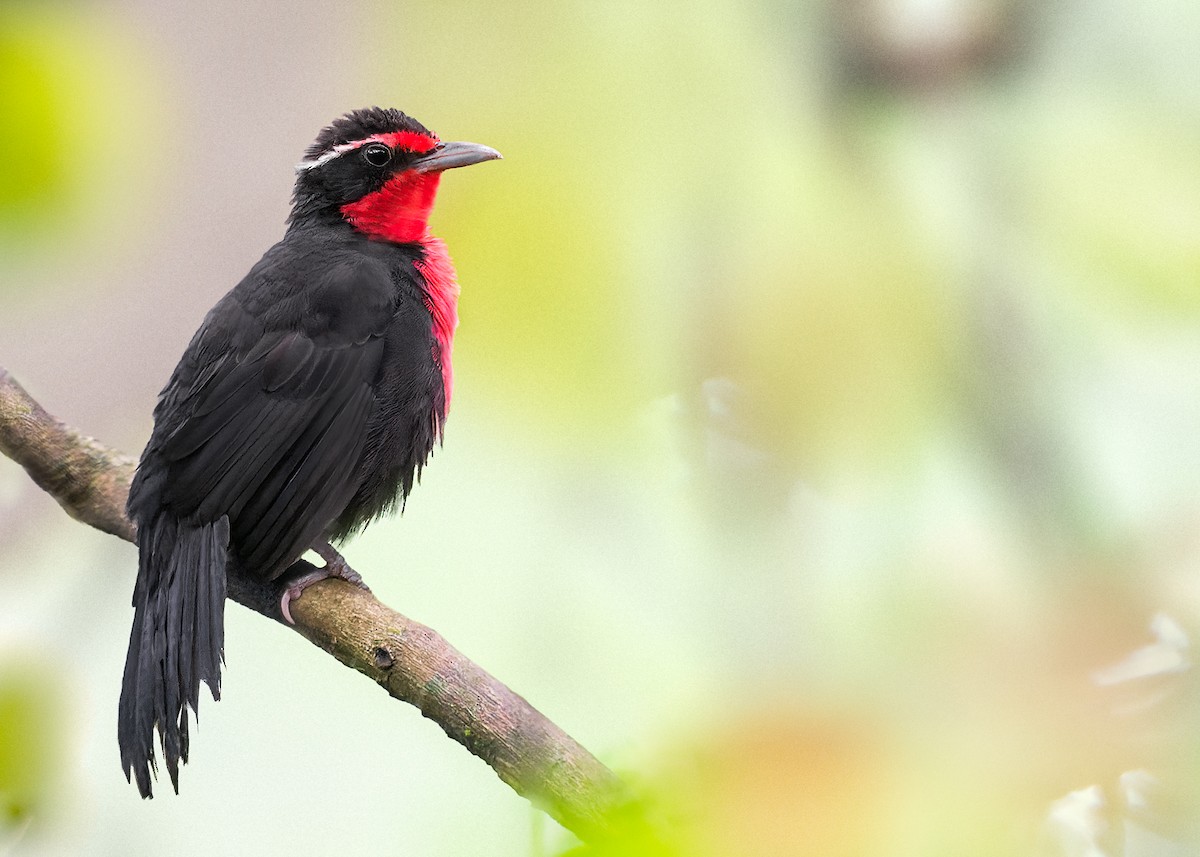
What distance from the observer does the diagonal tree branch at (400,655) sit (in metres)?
0.90

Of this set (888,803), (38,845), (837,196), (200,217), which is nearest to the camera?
(888,803)

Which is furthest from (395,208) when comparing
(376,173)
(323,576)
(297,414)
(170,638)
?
(170,638)

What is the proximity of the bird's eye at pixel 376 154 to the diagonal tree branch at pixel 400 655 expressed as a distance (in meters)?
0.44

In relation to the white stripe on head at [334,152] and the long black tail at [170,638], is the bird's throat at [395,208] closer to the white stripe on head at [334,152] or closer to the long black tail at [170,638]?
the white stripe on head at [334,152]

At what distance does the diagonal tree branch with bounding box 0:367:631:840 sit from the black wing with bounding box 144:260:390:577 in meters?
0.07

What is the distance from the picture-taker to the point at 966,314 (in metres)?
1.20

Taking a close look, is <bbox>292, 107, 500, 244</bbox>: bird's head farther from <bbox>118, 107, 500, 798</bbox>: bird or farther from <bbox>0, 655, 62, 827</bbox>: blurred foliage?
<bbox>0, 655, 62, 827</bbox>: blurred foliage

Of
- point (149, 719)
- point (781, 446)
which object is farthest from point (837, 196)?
point (149, 719)

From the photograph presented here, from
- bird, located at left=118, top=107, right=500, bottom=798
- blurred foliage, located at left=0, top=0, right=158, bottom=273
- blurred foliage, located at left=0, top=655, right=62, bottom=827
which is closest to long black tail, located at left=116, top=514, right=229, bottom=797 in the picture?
bird, located at left=118, top=107, right=500, bottom=798

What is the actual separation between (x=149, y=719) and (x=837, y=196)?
83 centimetres

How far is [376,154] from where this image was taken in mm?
1364

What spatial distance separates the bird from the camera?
3.49 feet

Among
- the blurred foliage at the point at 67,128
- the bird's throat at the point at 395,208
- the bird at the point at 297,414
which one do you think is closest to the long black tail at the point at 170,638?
the bird at the point at 297,414

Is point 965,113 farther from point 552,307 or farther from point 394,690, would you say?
point 394,690
